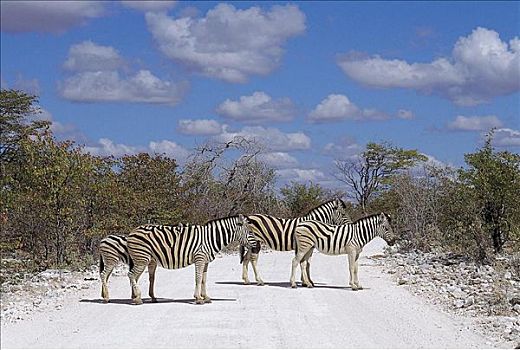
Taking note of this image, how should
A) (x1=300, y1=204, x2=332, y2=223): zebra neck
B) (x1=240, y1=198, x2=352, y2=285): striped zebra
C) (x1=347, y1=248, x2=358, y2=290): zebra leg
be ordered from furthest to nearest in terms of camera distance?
1. (x1=300, y1=204, x2=332, y2=223): zebra neck
2. (x1=240, y1=198, x2=352, y2=285): striped zebra
3. (x1=347, y1=248, x2=358, y2=290): zebra leg

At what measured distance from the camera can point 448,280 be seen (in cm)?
1834

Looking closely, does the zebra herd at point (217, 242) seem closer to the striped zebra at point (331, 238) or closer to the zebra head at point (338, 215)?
the striped zebra at point (331, 238)

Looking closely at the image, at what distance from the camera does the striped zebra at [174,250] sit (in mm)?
14633

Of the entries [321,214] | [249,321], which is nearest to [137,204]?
[321,214]

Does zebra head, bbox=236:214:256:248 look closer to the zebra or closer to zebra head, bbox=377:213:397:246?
the zebra

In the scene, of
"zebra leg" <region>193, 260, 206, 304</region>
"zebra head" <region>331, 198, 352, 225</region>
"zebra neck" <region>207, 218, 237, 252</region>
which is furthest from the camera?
"zebra head" <region>331, 198, 352, 225</region>

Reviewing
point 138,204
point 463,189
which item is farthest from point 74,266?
point 463,189

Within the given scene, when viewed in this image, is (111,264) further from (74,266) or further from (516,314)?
(516,314)

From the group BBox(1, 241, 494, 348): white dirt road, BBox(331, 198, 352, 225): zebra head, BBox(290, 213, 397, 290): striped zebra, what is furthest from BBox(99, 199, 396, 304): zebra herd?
BBox(331, 198, 352, 225): zebra head

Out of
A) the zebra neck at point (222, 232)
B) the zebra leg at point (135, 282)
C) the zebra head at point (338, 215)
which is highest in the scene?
the zebra head at point (338, 215)

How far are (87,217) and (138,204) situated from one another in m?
2.40

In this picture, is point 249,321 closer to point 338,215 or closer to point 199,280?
point 199,280

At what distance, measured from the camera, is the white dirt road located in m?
11.0

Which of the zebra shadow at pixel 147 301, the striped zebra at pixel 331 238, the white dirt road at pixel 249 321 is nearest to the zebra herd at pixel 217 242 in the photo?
the striped zebra at pixel 331 238
